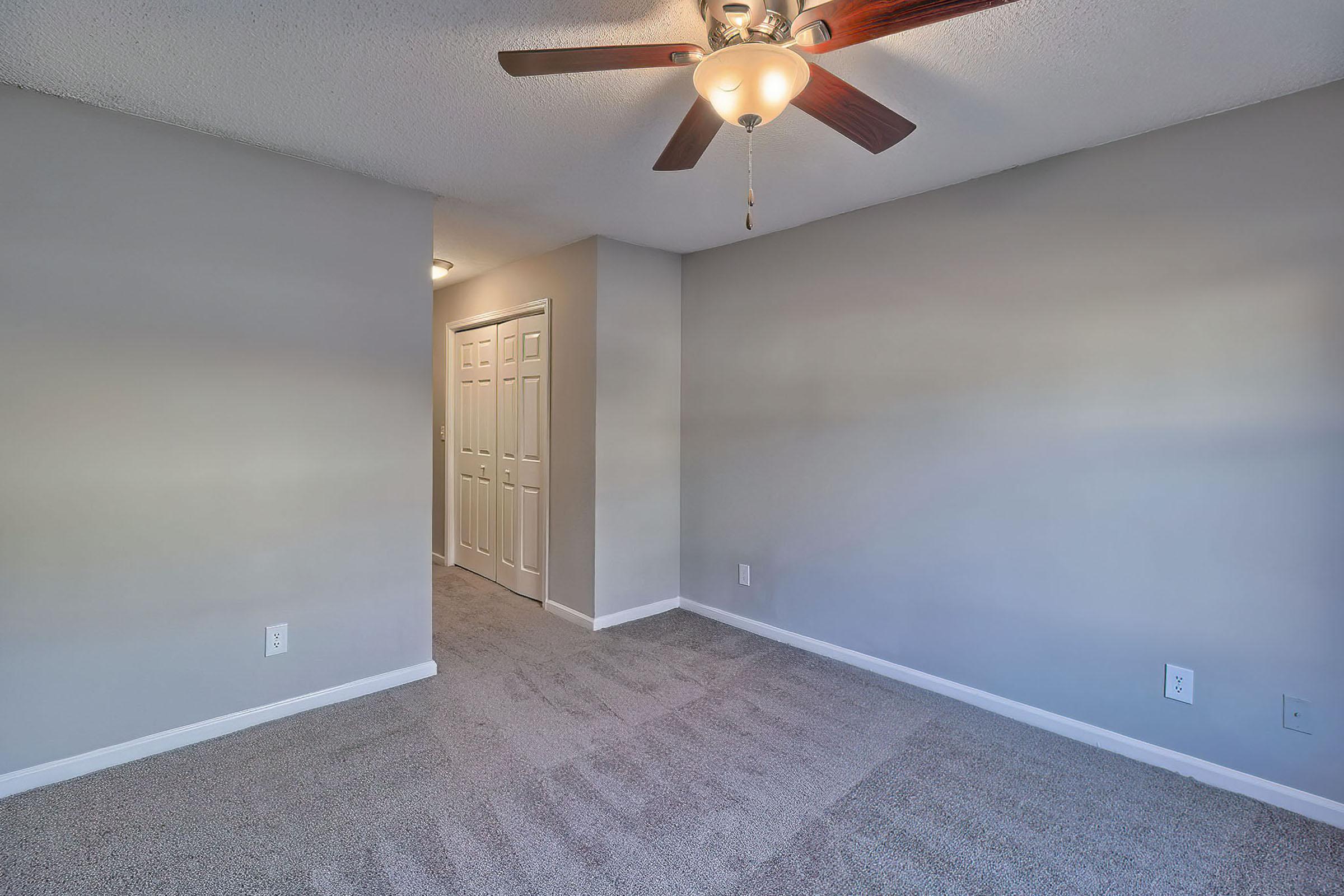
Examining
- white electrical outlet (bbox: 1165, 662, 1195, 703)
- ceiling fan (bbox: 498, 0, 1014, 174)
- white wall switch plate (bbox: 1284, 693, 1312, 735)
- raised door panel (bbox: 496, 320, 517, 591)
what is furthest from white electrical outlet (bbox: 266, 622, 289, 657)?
white wall switch plate (bbox: 1284, 693, 1312, 735)

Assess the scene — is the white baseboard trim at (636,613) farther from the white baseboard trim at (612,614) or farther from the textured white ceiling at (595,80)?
the textured white ceiling at (595,80)

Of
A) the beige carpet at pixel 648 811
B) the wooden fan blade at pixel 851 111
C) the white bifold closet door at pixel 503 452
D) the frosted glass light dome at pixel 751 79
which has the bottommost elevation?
the beige carpet at pixel 648 811

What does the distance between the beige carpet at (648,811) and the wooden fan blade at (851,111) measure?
2087mm

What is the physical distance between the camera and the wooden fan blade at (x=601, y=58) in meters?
1.45

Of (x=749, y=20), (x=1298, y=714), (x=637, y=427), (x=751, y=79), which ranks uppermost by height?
(x=749, y=20)

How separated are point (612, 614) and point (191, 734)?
203 cm

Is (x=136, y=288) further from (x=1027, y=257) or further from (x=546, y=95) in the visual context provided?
(x=1027, y=257)

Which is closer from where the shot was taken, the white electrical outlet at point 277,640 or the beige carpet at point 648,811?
the beige carpet at point 648,811

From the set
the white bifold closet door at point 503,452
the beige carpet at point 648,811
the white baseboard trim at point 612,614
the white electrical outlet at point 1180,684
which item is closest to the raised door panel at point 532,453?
the white bifold closet door at point 503,452

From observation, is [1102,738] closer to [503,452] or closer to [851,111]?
[851,111]

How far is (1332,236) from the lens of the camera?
2.02 meters

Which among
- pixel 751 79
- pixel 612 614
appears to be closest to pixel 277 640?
pixel 612 614

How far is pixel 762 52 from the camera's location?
143 centimetres

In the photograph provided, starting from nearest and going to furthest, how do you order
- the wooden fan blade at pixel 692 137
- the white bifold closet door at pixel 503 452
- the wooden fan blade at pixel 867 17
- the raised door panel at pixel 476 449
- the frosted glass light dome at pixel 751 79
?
the wooden fan blade at pixel 867 17 → the frosted glass light dome at pixel 751 79 → the wooden fan blade at pixel 692 137 → the white bifold closet door at pixel 503 452 → the raised door panel at pixel 476 449
